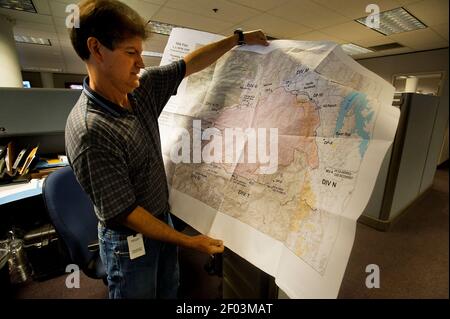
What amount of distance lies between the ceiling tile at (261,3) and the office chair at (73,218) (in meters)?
2.63

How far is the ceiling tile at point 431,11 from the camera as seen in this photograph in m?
2.69

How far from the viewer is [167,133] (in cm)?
90

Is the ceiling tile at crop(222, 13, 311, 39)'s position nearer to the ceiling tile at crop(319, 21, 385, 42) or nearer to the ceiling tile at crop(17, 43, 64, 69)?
the ceiling tile at crop(319, 21, 385, 42)

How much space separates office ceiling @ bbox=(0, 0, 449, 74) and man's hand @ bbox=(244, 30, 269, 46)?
1.81 metres

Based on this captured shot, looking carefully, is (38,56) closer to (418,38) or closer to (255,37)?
(255,37)

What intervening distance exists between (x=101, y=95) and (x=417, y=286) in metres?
2.17

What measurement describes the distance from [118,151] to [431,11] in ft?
13.7

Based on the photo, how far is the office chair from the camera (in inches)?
37.2

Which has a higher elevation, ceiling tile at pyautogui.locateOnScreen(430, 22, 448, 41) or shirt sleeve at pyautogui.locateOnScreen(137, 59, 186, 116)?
ceiling tile at pyautogui.locateOnScreen(430, 22, 448, 41)

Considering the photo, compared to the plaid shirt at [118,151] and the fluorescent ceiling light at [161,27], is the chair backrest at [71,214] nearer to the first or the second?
the plaid shirt at [118,151]

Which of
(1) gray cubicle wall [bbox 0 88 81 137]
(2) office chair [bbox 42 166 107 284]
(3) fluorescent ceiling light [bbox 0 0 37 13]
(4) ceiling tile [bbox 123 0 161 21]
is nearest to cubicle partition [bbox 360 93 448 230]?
(2) office chair [bbox 42 166 107 284]

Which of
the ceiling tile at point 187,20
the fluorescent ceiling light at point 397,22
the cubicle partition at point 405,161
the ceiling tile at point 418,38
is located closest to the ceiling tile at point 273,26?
the ceiling tile at point 187,20
